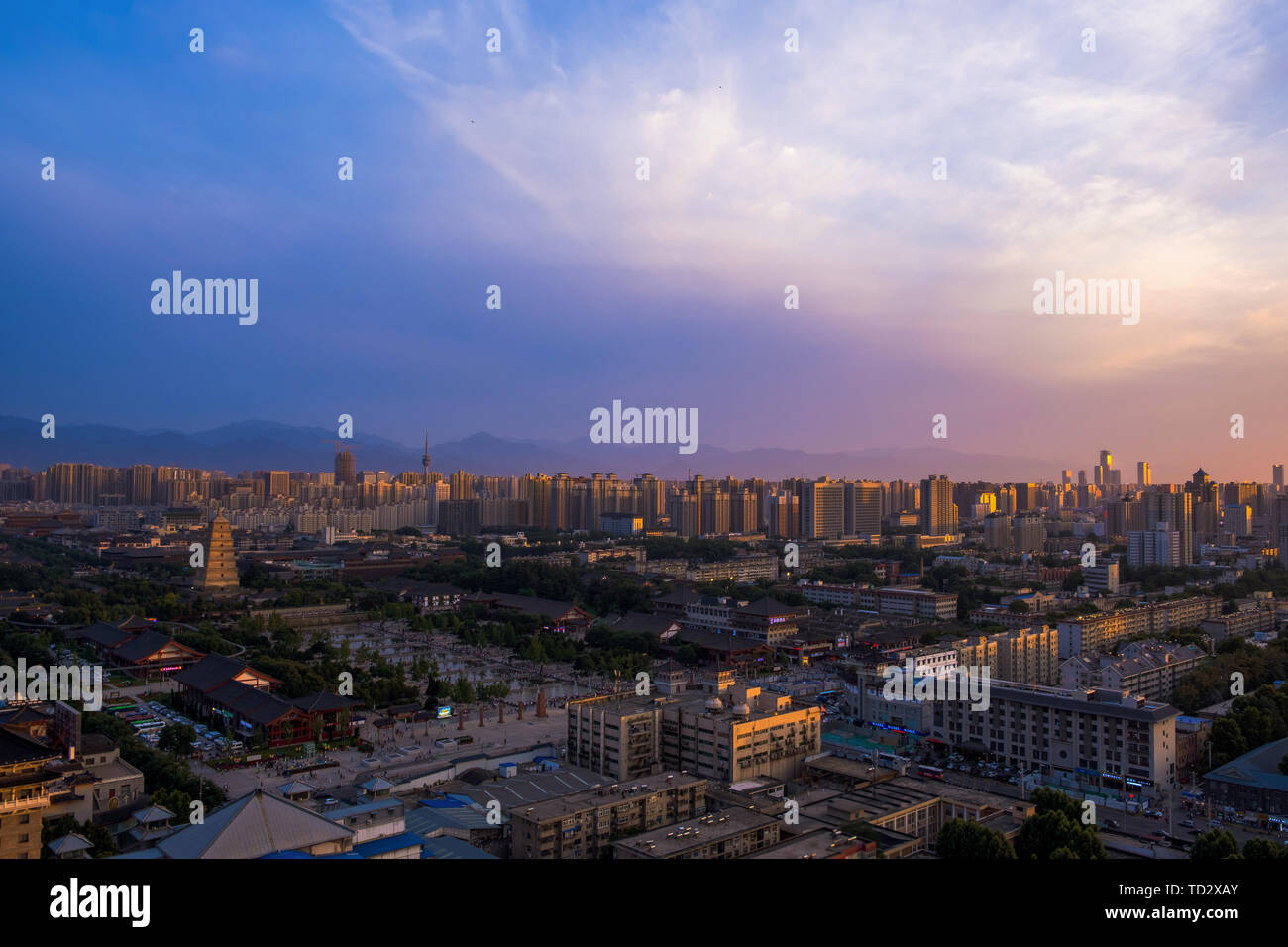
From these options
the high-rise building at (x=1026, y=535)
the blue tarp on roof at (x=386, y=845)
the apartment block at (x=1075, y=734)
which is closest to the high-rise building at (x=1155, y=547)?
the high-rise building at (x=1026, y=535)

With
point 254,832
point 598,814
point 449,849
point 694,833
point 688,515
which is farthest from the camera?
point 688,515

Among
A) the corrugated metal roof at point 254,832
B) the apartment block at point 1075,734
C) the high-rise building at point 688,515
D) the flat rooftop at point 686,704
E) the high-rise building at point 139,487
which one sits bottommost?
the apartment block at point 1075,734

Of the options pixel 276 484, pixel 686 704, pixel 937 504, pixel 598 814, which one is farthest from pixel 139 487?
pixel 598 814

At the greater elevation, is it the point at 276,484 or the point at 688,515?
the point at 276,484

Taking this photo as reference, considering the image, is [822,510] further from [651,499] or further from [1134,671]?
[1134,671]

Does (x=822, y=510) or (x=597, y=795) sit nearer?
(x=597, y=795)

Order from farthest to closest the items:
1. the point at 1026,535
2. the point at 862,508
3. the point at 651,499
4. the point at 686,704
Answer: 1. the point at 651,499
2. the point at 862,508
3. the point at 1026,535
4. the point at 686,704

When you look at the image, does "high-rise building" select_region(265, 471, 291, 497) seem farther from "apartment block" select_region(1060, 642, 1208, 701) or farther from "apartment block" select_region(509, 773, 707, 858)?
"apartment block" select_region(509, 773, 707, 858)

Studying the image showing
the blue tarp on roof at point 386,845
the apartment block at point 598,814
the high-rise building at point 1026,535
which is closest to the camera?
the blue tarp on roof at point 386,845

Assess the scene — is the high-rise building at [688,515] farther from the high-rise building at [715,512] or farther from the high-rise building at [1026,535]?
the high-rise building at [1026,535]

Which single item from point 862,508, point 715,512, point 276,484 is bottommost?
point 715,512
